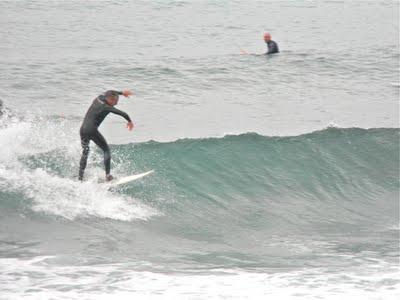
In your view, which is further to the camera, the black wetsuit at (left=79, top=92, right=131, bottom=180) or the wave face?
the black wetsuit at (left=79, top=92, right=131, bottom=180)

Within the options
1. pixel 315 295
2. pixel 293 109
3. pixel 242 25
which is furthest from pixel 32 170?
pixel 242 25

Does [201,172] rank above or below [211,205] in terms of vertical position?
above

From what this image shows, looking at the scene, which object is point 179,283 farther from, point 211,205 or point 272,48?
point 272,48

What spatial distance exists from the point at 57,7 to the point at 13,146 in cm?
2395

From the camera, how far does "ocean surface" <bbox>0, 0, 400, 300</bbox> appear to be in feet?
32.2

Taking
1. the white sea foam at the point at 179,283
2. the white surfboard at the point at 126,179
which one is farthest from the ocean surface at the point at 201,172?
the white surfboard at the point at 126,179

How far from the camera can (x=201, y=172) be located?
49.8ft

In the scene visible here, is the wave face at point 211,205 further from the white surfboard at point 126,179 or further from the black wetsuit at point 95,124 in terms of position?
the black wetsuit at point 95,124

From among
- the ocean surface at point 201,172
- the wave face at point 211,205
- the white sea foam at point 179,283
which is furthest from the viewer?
the wave face at point 211,205

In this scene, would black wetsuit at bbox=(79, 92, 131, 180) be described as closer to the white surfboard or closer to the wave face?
the white surfboard

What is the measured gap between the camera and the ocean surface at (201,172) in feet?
32.2

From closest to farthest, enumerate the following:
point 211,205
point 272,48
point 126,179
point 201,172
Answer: point 126,179 < point 211,205 < point 201,172 < point 272,48

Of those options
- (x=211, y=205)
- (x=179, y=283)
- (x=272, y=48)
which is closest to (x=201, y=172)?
(x=211, y=205)

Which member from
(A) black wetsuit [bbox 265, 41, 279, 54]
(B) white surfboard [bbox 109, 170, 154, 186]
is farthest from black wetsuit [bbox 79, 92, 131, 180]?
(A) black wetsuit [bbox 265, 41, 279, 54]
